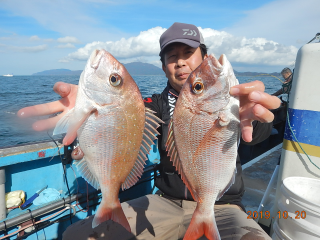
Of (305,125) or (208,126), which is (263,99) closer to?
(208,126)

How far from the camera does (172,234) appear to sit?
2.59 meters

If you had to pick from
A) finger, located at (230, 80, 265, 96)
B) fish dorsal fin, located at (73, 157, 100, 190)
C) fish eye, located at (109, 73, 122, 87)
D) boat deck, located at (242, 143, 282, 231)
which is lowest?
boat deck, located at (242, 143, 282, 231)

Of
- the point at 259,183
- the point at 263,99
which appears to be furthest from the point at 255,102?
the point at 259,183

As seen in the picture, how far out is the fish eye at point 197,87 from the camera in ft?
5.47

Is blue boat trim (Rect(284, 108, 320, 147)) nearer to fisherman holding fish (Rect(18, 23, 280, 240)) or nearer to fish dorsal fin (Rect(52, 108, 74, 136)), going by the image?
fisherman holding fish (Rect(18, 23, 280, 240))

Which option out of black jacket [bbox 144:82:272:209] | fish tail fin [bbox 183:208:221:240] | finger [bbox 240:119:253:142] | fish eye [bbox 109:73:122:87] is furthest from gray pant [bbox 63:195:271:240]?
fish eye [bbox 109:73:122:87]

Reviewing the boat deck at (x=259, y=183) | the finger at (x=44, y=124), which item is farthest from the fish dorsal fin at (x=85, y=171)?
the boat deck at (x=259, y=183)

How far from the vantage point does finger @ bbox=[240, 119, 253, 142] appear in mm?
1529

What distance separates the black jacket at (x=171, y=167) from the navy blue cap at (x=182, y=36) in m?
0.73

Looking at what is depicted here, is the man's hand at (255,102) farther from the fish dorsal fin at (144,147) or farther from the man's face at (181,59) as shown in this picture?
the man's face at (181,59)

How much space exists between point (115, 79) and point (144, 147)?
1.99ft

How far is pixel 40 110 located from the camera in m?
1.59

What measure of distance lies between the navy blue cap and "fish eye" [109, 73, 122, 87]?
1.01 meters

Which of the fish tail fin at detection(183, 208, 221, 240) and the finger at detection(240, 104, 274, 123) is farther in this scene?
the fish tail fin at detection(183, 208, 221, 240)
